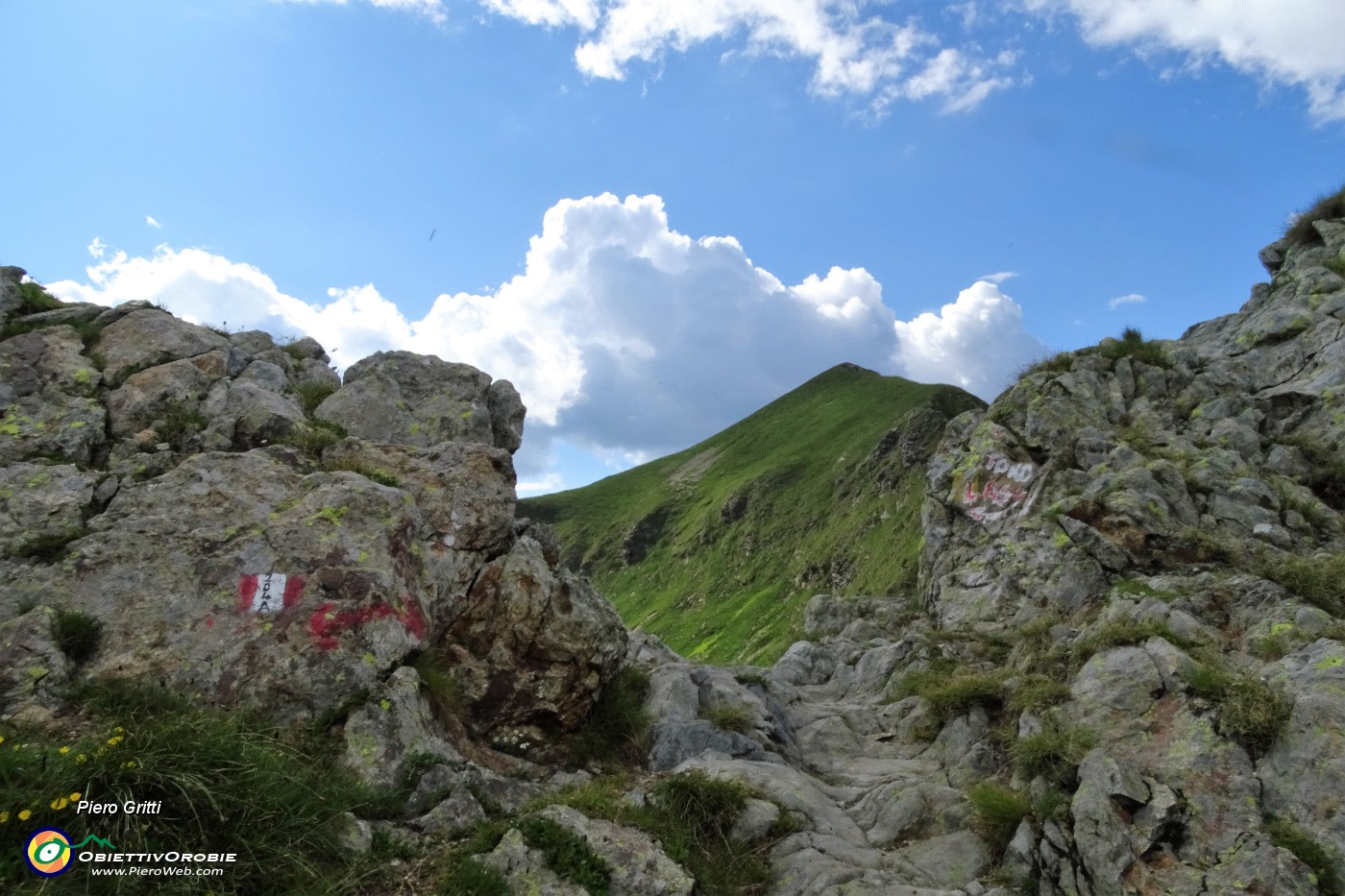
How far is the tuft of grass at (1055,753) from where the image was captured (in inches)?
490

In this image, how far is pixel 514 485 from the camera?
18125 mm

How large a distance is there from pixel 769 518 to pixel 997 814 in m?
73.0

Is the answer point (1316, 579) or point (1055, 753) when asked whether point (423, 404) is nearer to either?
point (1055, 753)

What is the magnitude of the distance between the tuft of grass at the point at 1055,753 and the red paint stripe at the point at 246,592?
46.0ft

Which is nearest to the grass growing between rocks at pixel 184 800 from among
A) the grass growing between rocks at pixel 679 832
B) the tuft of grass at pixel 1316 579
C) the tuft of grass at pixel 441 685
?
the grass growing between rocks at pixel 679 832

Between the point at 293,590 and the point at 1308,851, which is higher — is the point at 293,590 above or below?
above

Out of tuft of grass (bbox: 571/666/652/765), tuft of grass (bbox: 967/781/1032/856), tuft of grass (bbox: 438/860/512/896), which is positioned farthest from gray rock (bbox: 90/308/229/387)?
tuft of grass (bbox: 967/781/1032/856)

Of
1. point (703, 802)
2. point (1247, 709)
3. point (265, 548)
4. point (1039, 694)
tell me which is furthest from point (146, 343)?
point (1247, 709)

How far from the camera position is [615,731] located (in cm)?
1612

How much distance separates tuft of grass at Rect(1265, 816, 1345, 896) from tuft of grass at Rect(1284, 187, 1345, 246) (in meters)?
44.3

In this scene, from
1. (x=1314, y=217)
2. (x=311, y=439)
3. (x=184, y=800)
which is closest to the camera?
(x=184, y=800)

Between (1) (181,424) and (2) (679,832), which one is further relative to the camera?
(1) (181,424)

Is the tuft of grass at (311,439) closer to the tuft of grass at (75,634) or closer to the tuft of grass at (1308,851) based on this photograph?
the tuft of grass at (75,634)

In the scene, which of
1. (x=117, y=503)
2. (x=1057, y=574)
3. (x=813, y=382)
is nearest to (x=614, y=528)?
(x=813, y=382)
